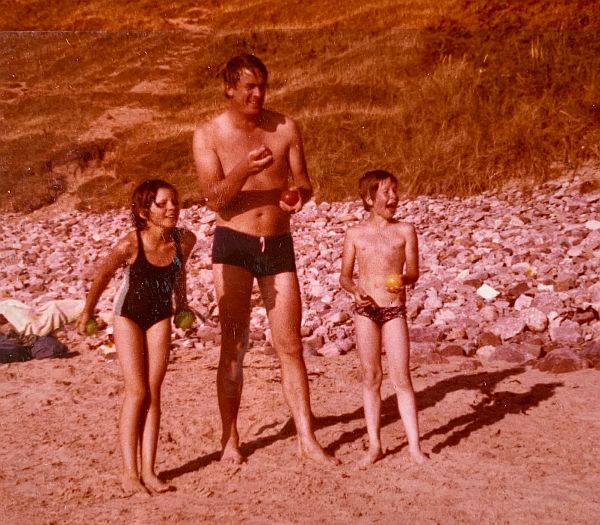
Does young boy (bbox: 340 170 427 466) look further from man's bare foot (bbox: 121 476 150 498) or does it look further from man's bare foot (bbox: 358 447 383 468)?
man's bare foot (bbox: 121 476 150 498)

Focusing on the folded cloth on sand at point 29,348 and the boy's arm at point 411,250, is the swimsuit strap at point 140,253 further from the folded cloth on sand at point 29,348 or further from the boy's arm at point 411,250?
the folded cloth on sand at point 29,348

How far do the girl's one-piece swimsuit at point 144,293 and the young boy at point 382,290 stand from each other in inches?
35.3

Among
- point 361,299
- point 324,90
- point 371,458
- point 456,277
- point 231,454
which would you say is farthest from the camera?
point 324,90

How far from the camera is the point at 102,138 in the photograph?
67.3 feet

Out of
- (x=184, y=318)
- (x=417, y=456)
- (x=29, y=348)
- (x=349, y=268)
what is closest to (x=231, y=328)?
(x=184, y=318)

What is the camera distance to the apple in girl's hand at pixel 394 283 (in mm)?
4441

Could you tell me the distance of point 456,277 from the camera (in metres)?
9.09

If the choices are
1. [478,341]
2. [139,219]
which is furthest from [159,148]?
[139,219]

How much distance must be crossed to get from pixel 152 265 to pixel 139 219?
0.24 m

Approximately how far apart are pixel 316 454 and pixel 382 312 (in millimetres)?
863

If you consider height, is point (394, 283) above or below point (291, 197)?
below

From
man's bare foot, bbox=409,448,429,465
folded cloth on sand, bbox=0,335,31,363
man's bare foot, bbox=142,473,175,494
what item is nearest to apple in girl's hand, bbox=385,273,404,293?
man's bare foot, bbox=409,448,429,465

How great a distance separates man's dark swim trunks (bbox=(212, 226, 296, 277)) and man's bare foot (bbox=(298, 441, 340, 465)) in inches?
38.1

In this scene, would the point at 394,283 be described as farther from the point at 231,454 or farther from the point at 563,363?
the point at 563,363
